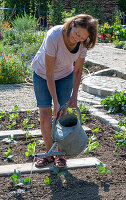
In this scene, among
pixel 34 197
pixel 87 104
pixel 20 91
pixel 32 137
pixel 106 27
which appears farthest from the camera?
pixel 106 27

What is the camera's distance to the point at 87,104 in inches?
191

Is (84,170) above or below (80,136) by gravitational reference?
below

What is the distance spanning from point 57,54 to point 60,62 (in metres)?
0.11

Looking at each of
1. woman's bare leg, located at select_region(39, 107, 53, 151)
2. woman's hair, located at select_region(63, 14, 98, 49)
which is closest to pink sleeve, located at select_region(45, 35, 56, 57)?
woman's hair, located at select_region(63, 14, 98, 49)

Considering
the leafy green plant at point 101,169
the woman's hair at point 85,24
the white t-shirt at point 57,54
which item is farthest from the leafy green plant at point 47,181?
the woman's hair at point 85,24

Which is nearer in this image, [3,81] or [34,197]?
[34,197]

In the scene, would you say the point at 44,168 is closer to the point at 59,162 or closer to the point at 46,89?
the point at 59,162

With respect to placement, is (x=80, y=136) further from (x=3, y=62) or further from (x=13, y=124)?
(x=3, y=62)

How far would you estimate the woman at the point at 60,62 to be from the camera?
249 cm

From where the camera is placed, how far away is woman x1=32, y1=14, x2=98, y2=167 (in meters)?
2.49

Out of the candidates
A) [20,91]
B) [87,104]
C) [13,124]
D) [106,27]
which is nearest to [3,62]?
[20,91]

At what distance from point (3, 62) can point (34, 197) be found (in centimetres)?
465

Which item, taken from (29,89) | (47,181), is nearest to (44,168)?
(47,181)

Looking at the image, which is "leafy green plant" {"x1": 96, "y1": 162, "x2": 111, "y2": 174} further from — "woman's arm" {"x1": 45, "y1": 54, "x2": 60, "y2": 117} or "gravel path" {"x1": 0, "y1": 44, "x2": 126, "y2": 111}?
"gravel path" {"x1": 0, "y1": 44, "x2": 126, "y2": 111}
